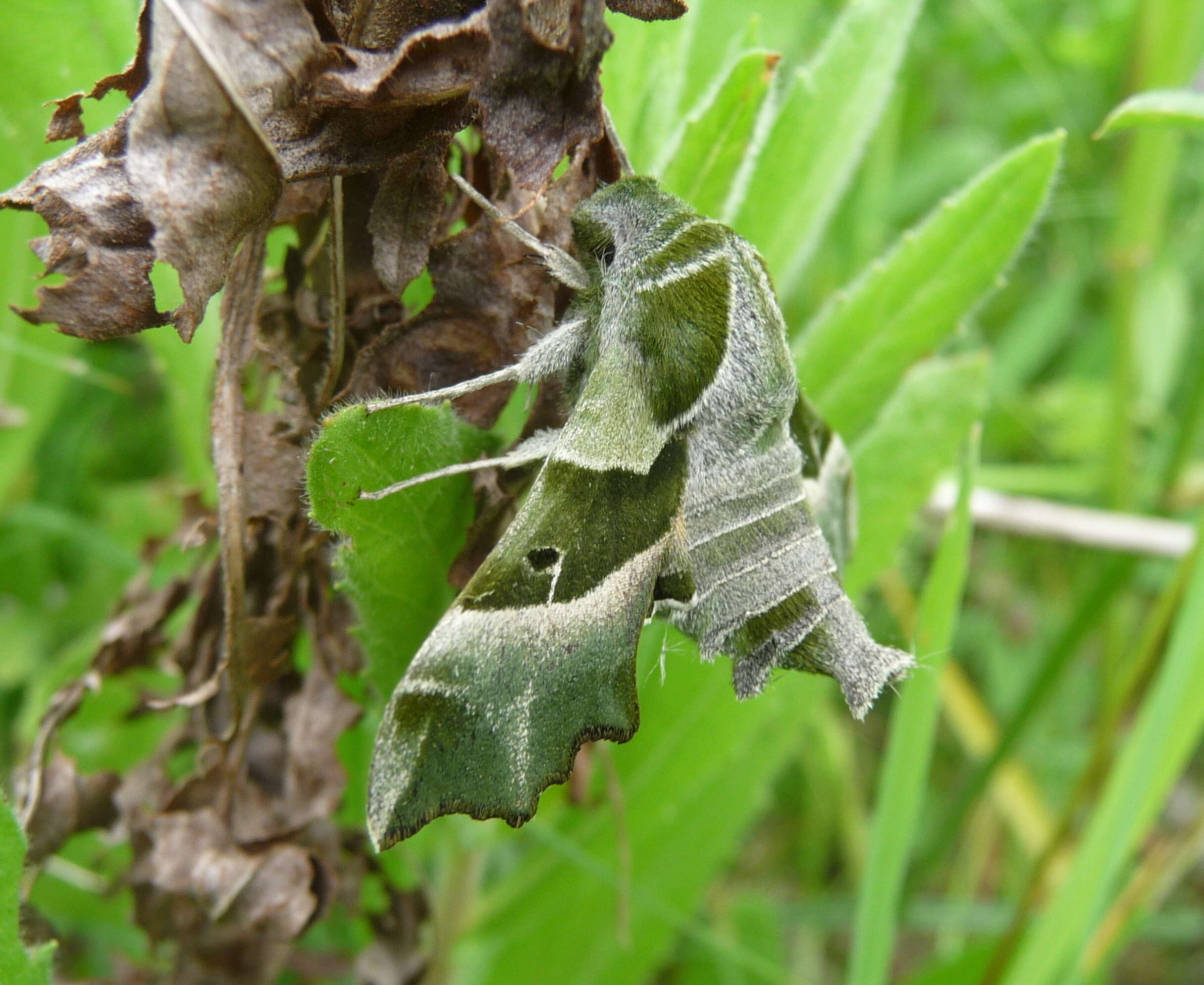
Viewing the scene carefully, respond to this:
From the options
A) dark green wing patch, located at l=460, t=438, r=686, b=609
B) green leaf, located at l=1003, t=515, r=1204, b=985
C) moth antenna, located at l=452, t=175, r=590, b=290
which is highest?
moth antenna, located at l=452, t=175, r=590, b=290

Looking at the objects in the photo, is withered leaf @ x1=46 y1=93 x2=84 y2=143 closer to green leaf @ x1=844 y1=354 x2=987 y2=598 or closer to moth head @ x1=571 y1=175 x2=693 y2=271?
moth head @ x1=571 y1=175 x2=693 y2=271

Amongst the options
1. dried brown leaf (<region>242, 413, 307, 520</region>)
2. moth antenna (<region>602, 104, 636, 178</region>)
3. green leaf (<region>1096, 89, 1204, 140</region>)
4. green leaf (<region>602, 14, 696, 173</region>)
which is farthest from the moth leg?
green leaf (<region>1096, 89, 1204, 140</region>)

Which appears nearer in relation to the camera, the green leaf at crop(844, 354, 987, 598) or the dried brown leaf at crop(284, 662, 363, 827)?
the dried brown leaf at crop(284, 662, 363, 827)

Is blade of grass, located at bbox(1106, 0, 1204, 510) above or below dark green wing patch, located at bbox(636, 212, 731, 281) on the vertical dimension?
below

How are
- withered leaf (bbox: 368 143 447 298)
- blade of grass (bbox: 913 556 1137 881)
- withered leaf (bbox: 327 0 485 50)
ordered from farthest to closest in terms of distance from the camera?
blade of grass (bbox: 913 556 1137 881) < withered leaf (bbox: 368 143 447 298) < withered leaf (bbox: 327 0 485 50)

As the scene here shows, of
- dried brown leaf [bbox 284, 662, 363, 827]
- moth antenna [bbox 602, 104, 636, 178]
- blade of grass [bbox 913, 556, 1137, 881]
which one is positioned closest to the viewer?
moth antenna [bbox 602, 104, 636, 178]

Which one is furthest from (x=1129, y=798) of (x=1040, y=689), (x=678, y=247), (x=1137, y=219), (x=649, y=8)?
(x=1137, y=219)

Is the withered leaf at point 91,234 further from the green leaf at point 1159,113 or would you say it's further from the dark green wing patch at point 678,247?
the green leaf at point 1159,113
